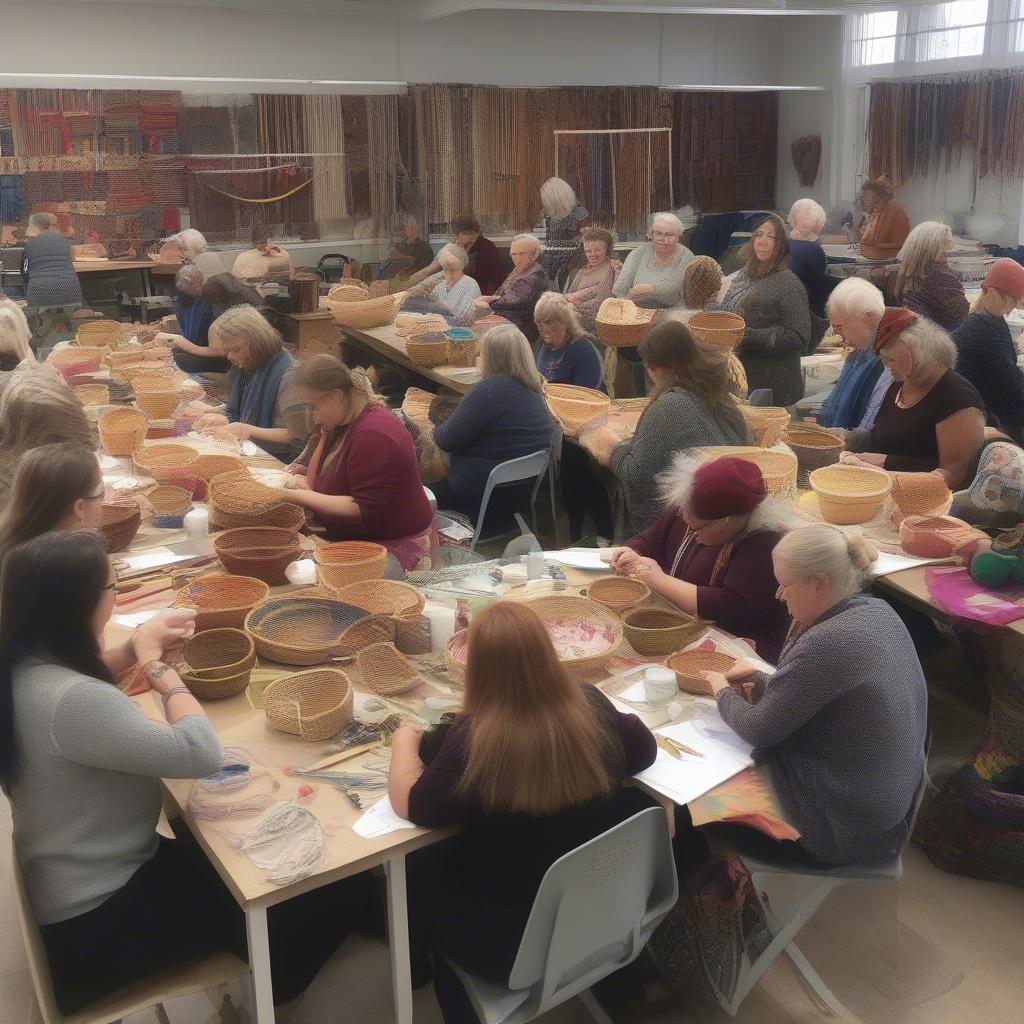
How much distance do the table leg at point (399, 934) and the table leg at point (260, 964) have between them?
0.29 meters

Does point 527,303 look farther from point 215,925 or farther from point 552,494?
point 215,925

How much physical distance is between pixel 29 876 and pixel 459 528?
291 cm

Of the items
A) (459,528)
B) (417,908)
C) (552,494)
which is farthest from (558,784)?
(552,494)

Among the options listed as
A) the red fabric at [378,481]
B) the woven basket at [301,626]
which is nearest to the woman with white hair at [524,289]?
the red fabric at [378,481]

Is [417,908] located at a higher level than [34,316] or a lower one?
lower

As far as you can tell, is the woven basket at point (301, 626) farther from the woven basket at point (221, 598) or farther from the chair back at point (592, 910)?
the chair back at point (592, 910)

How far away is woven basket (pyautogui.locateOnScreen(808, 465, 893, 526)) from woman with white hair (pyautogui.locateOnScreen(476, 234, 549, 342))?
3.95 meters

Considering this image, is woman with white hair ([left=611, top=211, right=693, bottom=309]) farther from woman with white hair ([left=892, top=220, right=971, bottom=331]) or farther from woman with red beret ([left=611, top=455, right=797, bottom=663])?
woman with red beret ([left=611, top=455, right=797, bottom=663])

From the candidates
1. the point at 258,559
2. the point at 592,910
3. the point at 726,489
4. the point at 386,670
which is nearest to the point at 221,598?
the point at 258,559

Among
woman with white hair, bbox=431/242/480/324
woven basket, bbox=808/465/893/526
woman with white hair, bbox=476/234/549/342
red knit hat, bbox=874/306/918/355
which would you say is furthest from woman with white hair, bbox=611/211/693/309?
woven basket, bbox=808/465/893/526

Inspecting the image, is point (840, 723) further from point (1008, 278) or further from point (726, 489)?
point (1008, 278)

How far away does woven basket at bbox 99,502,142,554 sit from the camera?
13.0 ft

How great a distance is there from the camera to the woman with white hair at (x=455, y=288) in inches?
335

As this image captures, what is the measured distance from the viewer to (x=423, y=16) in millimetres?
12125
